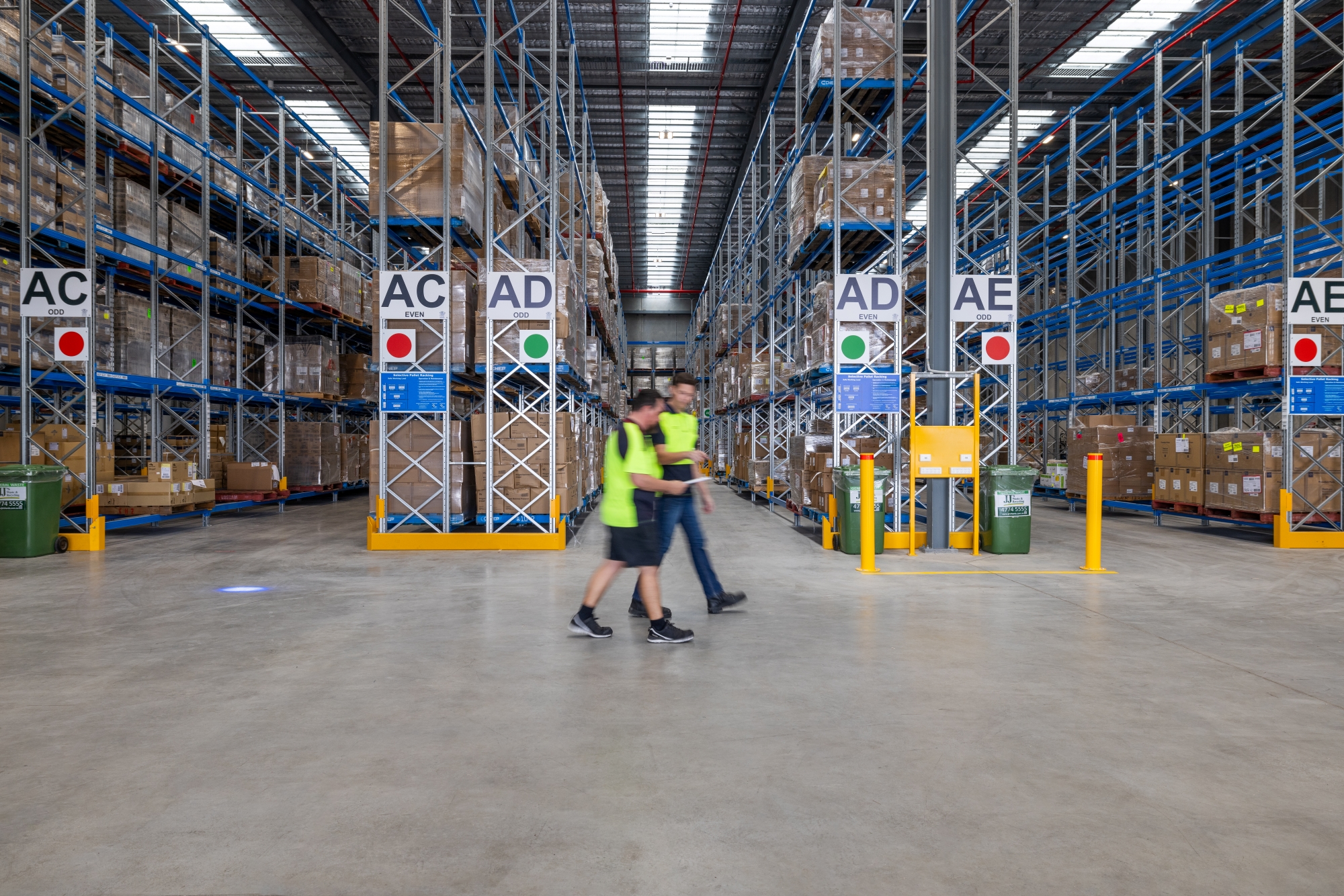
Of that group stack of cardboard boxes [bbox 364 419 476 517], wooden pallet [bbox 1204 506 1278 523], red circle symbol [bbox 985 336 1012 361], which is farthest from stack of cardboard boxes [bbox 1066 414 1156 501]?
stack of cardboard boxes [bbox 364 419 476 517]

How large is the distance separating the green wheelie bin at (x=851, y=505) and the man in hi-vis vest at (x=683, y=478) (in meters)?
3.15

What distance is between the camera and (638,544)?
4.84 m

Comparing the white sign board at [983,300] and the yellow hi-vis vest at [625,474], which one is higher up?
the white sign board at [983,300]

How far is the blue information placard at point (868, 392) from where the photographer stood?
380 inches

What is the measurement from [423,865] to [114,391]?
40.0ft

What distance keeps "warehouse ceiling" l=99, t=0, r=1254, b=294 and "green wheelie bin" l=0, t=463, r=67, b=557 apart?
9.72 metres

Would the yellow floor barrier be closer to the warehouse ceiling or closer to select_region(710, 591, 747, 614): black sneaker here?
select_region(710, 591, 747, 614): black sneaker

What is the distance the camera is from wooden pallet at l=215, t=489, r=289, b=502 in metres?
12.9

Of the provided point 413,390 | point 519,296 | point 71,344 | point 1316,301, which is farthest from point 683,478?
point 1316,301

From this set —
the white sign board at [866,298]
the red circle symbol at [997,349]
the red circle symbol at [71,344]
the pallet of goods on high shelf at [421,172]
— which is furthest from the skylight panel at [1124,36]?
the red circle symbol at [71,344]

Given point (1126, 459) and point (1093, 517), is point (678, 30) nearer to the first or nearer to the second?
point (1126, 459)

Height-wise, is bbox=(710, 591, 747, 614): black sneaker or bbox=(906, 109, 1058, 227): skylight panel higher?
bbox=(906, 109, 1058, 227): skylight panel

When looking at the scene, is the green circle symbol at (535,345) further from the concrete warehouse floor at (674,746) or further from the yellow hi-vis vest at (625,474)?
the yellow hi-vis vest at (625,474)

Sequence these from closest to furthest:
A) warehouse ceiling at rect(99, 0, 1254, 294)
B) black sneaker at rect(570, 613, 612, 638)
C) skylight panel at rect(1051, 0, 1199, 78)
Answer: black sneaker at rect(570, 613, 612, 638), skylight panel at rect(1051, 0, 1199, 78), warehouse ceiling at rect(99, 0, 1254, 294)
